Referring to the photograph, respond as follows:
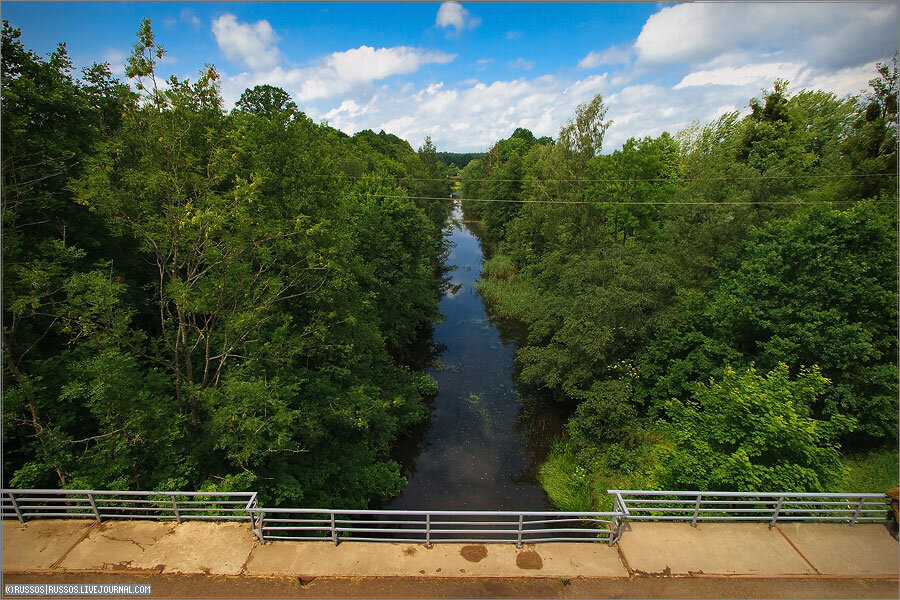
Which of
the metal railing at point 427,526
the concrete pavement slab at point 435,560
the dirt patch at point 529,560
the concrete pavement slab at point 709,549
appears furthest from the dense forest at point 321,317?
the dirt patch at point 529,560

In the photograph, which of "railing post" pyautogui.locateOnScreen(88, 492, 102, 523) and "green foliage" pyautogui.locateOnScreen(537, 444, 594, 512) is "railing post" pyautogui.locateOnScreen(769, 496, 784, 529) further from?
"railing post" pyautogui.locateOnScreen(88, 492, 102, 523)

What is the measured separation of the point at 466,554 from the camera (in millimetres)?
6625

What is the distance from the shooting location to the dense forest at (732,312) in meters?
9.31

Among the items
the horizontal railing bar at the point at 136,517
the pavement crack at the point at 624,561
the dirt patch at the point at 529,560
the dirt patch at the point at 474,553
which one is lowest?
the pavement crack at the point at 624,561

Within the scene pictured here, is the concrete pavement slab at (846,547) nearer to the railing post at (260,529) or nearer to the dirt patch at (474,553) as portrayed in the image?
the dirt patch at (474,553)

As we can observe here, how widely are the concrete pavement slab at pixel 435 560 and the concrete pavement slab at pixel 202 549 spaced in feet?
0.94

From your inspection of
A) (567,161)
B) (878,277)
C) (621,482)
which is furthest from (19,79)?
(567,161)

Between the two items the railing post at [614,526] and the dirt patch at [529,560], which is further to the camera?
the railing post at [614,526]

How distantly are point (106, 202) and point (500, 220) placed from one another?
45271 millimetres

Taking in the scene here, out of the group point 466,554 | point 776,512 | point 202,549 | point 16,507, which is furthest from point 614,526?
point 16,507

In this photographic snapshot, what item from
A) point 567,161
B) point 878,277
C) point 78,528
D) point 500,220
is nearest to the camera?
point 78,528

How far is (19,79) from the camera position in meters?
8.84

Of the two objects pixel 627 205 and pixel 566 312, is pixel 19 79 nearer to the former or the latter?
pixel 566 312

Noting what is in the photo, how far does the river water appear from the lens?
48.8 ft
